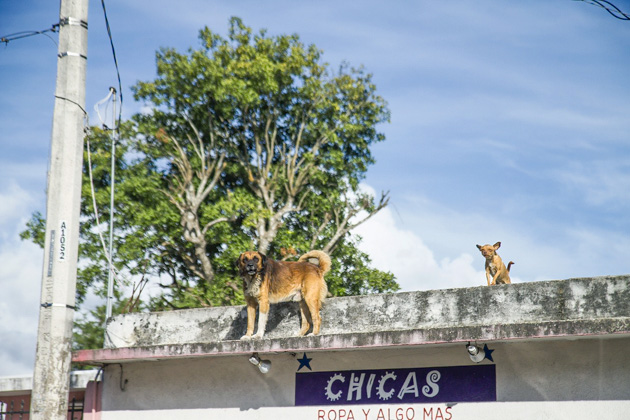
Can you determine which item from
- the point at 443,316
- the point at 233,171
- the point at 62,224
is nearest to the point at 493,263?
the point at 443,316

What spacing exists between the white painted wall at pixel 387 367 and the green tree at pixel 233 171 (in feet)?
39.0

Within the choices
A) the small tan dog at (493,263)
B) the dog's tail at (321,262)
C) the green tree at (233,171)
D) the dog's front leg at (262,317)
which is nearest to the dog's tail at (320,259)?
the dog's tail at (321,262)

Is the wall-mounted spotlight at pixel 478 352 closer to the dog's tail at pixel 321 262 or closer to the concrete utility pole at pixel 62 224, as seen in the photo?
the dog's tail at pixel 321 262

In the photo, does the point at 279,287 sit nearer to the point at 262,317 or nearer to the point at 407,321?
the point at 262,317

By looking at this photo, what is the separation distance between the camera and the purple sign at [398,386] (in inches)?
358

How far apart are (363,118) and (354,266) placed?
5081mm

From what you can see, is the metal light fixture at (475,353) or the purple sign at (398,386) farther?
the purple sign at (398,386)

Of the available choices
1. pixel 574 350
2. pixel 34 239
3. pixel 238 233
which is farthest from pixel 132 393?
pixel 34 239

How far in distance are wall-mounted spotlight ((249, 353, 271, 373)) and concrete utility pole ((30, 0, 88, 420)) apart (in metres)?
2.41

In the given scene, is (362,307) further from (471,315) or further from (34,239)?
(34,239)

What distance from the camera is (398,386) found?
9.58 meters

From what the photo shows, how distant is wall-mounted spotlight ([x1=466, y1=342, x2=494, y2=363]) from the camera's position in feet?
28.7

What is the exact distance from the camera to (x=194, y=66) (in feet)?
81.8

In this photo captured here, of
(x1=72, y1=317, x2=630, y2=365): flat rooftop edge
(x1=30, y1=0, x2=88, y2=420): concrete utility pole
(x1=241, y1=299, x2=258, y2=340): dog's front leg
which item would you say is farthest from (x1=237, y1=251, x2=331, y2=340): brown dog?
(x1=30, y1=0, x2=88, y2=420): concrete utility pole
